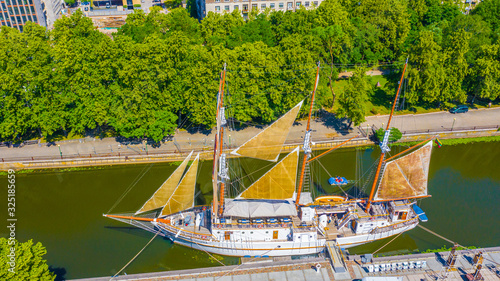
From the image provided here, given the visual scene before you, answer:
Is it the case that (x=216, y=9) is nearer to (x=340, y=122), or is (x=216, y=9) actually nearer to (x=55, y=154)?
(x=340, y=122)

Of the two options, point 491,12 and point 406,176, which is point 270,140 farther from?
point 491,12

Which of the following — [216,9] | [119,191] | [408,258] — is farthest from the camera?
[216,9]

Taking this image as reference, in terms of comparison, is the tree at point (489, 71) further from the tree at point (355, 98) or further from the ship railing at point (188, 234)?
the ship railing at point (188, 234)

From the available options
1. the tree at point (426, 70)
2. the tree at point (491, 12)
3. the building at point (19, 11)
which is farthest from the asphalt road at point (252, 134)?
the building at point (19, 11)

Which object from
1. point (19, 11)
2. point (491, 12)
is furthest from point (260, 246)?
point (19, 11)

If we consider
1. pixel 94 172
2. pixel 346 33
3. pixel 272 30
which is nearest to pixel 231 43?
pixel 272 30

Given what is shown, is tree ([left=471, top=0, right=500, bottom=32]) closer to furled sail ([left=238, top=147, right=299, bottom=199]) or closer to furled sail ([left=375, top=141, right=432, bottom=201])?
furled sail ([left=375, top=141, right=432, bottom=201])

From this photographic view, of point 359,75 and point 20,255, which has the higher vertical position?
point 359,75
